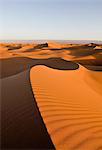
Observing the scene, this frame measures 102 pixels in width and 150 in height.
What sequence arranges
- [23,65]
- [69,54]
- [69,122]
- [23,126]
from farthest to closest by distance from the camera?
[69,54]
[23,65]
[69,122]
[23,126]

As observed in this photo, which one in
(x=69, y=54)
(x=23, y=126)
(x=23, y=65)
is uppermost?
(x=23, y=126)

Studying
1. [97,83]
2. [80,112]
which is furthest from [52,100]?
[97,83]

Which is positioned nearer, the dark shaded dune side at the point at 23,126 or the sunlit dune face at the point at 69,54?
the dark shaded dune side at the point at 23,126

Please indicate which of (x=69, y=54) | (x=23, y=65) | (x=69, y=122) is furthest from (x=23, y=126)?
(x=69, y=54)

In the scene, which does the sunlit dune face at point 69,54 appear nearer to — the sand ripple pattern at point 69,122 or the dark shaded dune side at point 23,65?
the dark shaded dune side at point 23,65

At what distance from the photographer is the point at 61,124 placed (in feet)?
12.5

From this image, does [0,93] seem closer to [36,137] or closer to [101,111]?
[101,111]

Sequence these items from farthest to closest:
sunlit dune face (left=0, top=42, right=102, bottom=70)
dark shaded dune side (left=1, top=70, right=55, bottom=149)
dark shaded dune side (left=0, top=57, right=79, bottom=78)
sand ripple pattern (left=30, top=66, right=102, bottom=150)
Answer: sunlit dune face (left=0, top=42, right=102, bottom=70) < dark shaded dune side (left=0, top=57, right=79, bottom=78) < dark shaded dune side (left=1, top=70, right=55, bottom=149) < sand ripple pattern (left=30, top=66, right=102, bottom=150)

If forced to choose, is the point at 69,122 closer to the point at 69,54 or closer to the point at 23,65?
the point at 23,65

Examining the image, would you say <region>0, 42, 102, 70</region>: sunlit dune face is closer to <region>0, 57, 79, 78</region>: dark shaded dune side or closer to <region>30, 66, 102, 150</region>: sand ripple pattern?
<region>0, 57, 79, 78</region>: dark shaded dune side

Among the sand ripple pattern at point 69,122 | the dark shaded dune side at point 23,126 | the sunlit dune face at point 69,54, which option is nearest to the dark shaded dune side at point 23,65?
the sunlit dune face at point 69,54

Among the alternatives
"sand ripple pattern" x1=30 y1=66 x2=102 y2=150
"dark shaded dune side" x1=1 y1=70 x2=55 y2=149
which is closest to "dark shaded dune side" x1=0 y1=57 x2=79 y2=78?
"sand ripple pattern" x1=30 y1=66 x2=102 y2=150

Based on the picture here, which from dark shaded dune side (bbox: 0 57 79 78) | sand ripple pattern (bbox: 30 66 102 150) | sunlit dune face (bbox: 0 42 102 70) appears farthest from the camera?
sunlit dune face (bbox: 0 42 102 70)

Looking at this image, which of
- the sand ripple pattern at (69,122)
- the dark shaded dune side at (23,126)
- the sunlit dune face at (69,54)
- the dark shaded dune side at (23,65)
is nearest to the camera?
the sand ripple pattern at (69,122)
